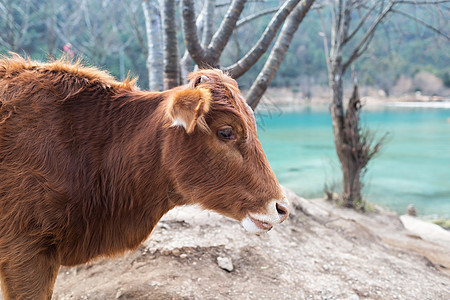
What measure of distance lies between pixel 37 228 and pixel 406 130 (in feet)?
105

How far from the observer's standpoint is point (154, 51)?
17.4 feet

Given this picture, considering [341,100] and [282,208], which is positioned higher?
[341,100]

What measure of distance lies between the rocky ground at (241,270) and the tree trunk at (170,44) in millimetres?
1703

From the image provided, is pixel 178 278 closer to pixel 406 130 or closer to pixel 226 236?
pixel 226 236

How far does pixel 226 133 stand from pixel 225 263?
1.91 meters

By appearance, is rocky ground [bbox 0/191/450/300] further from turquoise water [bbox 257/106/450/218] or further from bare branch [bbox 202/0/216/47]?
bare branch [bbox 202/0/216/47]

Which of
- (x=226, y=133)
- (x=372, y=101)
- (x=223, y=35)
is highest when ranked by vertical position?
(x=223, y=35)

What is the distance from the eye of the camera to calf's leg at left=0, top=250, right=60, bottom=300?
79.0 inches

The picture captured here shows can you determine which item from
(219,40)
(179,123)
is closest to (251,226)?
(179,123)

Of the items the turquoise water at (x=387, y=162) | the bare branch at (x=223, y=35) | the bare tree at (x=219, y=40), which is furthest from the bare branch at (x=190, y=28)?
the turquoise water at (x=387, y=162)

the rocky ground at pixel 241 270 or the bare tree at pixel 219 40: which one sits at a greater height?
the bare tree at pixel 219 40

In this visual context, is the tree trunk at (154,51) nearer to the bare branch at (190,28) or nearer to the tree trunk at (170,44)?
the tree trunk at (170,44)

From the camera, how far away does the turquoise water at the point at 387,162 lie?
1327cm

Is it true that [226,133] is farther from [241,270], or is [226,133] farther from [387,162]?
[387,162]
